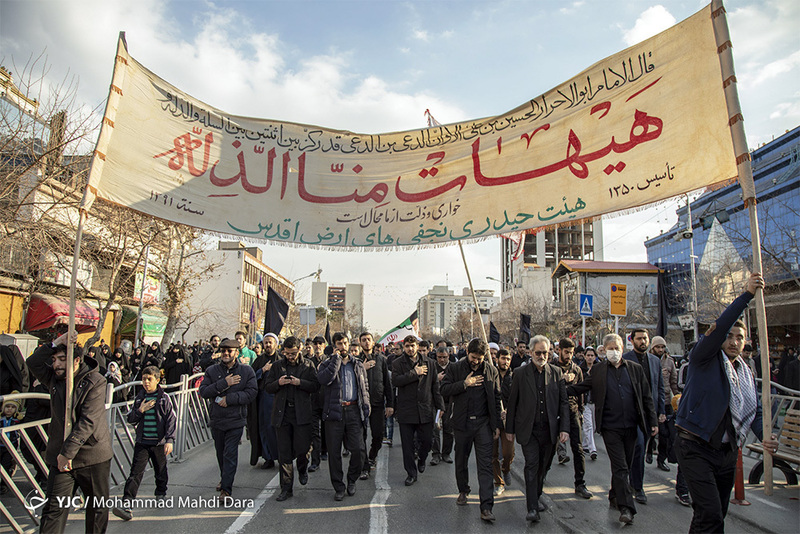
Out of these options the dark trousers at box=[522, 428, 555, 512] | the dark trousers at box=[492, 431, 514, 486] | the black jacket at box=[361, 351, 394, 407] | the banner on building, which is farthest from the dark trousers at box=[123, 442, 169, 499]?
the banner on building

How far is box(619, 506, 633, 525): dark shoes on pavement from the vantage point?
4.91 metres

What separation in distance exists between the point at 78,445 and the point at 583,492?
552 centimetres

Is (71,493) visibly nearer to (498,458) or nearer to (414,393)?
(414,393)

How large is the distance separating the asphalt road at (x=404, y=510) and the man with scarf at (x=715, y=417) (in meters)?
1.37

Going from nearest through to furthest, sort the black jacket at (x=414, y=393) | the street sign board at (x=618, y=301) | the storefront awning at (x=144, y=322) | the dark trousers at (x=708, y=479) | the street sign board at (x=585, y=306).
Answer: the dark trousers at (x=708, y=479), the black jacket at (x=414, y=393), the street sign board at (x=618, y=301), the street sign board at (x=585, y=306), the storefront awning at (x=144, y=322)

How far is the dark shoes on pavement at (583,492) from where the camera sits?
5914 mm

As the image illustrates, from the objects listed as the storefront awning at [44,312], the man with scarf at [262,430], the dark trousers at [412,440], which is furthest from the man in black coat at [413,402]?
the storefront awning at [44,312]

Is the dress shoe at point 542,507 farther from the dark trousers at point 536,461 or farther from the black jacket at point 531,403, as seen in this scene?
the black jacket at point 531,403

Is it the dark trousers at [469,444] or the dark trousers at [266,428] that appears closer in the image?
the dark trousers at [469,444]

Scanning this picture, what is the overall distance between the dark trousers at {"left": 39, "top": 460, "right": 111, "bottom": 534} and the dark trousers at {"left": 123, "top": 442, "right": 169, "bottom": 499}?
1.10m

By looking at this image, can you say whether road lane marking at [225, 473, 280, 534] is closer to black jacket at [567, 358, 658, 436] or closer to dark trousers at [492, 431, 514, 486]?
dark trousers at [492, 431, 514, 486]

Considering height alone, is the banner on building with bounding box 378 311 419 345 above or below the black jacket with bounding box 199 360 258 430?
above

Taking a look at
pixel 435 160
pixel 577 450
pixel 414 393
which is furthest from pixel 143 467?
pixel 577 450

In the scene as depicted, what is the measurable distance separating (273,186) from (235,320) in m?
46.2
